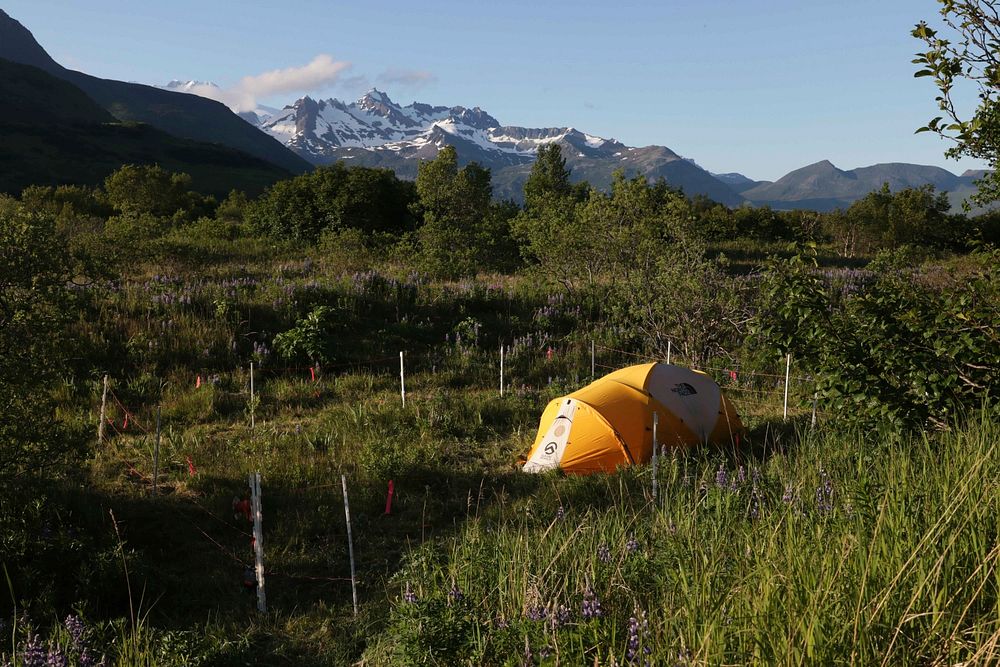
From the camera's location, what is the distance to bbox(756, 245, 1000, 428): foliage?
629cm

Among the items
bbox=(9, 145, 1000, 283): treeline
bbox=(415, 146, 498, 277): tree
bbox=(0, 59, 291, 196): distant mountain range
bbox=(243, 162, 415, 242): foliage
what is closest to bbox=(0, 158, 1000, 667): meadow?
bbox=(9, 145, 1000, 283): treeline

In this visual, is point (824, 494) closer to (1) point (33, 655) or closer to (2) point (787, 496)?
(2) point (787, 496)

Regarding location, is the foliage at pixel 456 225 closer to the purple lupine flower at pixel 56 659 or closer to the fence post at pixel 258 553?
the fence post at pixel 258 553

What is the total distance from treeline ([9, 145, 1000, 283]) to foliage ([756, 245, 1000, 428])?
94cm

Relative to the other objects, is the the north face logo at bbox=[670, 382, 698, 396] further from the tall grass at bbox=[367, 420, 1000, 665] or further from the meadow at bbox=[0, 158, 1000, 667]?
the tall grass at bbox=[367, 420, 1000, 665]

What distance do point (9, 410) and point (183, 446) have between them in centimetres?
444

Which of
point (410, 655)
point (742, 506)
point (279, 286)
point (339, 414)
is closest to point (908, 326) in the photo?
point (742, 506)

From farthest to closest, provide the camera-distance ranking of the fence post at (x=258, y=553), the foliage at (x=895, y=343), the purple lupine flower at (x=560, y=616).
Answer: the fence post at (x=258, y=553) < the foliage at (x=895, y=343) < the purple lupine flower at (x=560, y=616)

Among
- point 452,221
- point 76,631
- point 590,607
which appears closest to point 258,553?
point 76,631

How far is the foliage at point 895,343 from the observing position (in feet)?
20.6

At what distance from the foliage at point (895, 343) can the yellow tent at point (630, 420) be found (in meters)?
3.71

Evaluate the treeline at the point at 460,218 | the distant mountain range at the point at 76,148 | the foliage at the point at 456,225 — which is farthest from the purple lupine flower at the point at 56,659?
the distant mountain range at the point at 76,148

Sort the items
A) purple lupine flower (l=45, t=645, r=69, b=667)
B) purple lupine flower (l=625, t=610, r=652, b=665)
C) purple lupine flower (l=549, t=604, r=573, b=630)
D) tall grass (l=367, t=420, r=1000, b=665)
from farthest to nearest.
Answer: purple lupine flower (l=45, t=645, r=69, b=667), purple lupine flower (l=549, t=604, r=573, b=630), purple lupine flower (l=625, t=610, r=652, b=665), tall grass (l=367, t=420, r=1000, b=665)

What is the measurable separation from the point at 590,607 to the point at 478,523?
2.82 meters
